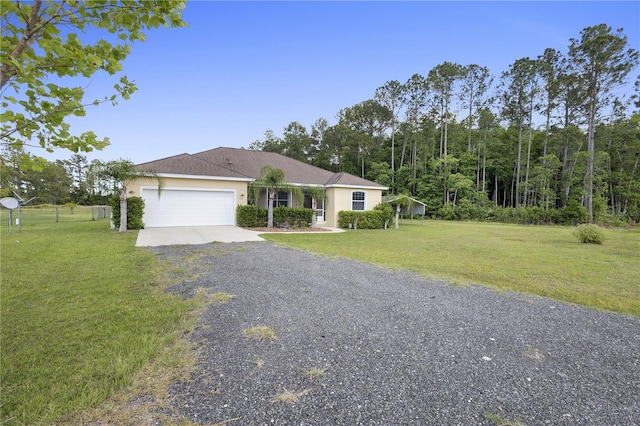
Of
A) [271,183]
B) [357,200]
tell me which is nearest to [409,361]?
[271,183]

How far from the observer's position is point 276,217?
620 inches

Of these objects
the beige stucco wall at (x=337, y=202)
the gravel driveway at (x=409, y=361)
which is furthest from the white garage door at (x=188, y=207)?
the gravel driveway at (x=409, y=361)

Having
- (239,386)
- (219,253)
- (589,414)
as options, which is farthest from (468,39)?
(239,386)

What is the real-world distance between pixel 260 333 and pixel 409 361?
162 cm

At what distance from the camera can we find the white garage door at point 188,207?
46.6 feet

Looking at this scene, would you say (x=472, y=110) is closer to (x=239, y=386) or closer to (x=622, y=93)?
(x=622, y=93)

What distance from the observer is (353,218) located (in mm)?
17438

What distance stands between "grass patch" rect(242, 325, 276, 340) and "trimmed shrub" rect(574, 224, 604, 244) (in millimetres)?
14818

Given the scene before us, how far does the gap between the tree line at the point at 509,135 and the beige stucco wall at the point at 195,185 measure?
23039 millimetres

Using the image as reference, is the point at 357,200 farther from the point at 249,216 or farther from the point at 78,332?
the point at 78,332

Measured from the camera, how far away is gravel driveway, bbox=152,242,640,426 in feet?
6.92

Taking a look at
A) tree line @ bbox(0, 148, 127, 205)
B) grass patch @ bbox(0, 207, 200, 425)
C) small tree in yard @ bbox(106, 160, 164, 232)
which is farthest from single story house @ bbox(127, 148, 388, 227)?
grass patch @ bbox(0, 207, 200, 425)

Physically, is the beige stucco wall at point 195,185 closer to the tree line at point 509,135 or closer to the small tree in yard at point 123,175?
the small tree in yard at point 123,175

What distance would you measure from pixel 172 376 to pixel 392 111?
40.5 meters
